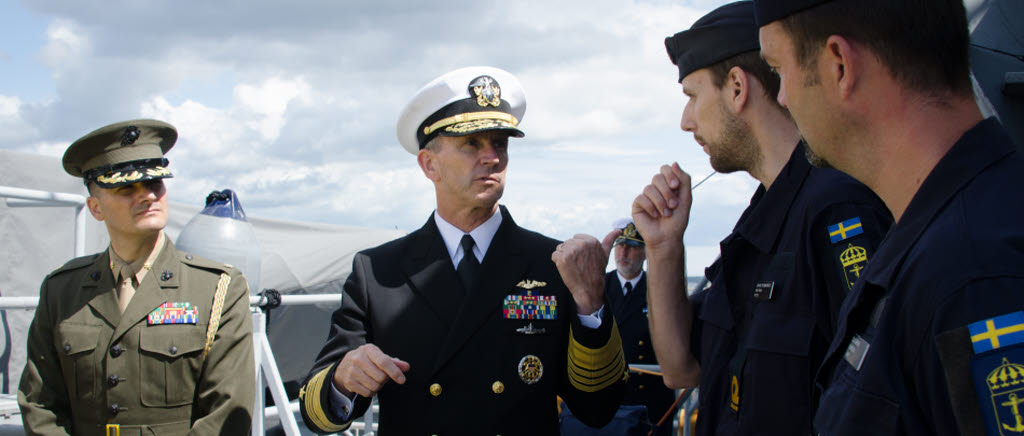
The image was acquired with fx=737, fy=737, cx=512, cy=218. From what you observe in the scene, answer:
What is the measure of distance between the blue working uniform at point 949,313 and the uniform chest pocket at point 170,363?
2.97 metres

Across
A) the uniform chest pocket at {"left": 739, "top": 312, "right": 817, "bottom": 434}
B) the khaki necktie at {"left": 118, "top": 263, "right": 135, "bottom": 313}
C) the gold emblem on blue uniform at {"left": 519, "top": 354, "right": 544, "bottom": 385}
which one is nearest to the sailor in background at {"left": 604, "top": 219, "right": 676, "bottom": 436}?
the gold emblem on blue uniform at {"left": 519, "top": 354, "right": 544, "bottom": 385}

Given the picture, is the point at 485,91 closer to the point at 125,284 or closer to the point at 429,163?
the point at 429,163

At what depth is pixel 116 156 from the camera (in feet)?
12.0

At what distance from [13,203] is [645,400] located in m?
4.74

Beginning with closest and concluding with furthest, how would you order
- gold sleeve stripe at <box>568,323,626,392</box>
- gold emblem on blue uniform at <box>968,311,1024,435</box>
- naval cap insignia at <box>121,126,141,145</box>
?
gold emblem on blue uniform at <box>968,311,1024,435</box> → gold sleeve stripe at <box>568,323,626,392</box> → naval cap insignia at <box>121,126,141,145</box>

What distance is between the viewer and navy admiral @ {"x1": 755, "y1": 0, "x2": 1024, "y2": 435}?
2.97ft

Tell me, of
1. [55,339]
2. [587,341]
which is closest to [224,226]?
[55,339]

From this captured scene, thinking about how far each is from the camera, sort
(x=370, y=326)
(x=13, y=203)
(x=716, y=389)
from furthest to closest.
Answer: (x=13, y=203), (x=370, y=326), (x=716, y=389)

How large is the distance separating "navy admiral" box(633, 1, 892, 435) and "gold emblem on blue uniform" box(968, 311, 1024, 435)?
76cm

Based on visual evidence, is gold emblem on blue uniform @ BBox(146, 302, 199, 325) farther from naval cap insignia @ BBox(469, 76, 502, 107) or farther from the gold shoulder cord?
naval cap insignia @ BBox(469, 76, 502, 107)

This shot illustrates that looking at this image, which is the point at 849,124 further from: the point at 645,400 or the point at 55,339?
the point at 645,400

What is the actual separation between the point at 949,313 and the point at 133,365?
11.0 ft

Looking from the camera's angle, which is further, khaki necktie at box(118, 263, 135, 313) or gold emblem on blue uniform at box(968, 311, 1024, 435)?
khaki necktie at box(118, 263, 135, 313)

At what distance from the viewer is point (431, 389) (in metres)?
2.59
